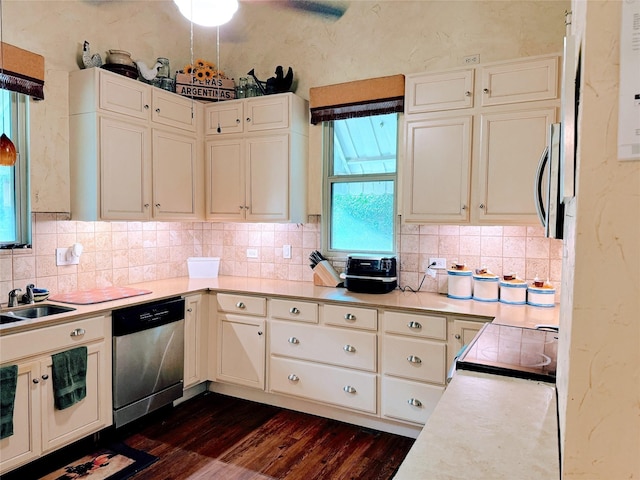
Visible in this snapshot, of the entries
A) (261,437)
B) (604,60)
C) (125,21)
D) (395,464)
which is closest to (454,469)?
(604,60)

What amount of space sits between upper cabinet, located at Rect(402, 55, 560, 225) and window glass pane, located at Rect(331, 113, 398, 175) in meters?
0.42

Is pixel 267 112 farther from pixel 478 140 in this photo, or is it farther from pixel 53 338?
pixel 53 338

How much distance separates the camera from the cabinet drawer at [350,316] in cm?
291

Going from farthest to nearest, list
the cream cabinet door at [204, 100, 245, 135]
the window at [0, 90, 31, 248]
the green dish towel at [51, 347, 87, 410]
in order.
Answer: the cream cabinet door at [204, 100, 245, 135], the window at [0, 90, 31, 248], the green dish towel at [51, 347, 87, 410]

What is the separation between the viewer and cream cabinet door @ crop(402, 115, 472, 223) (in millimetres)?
2893

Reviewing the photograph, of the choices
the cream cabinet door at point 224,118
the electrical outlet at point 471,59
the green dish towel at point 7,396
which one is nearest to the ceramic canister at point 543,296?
the electrical outlet at point 471,59

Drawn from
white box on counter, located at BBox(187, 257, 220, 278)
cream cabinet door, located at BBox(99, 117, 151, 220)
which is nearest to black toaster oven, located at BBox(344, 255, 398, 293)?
white box on counter, located at BBox(187, 257, 220, 278)

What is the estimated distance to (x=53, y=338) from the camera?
242cm

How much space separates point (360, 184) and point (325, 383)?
5.13ft

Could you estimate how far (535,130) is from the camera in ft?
8.78

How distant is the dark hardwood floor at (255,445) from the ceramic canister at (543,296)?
3.96 ft

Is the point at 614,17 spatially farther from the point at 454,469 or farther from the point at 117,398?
the point at 117,398

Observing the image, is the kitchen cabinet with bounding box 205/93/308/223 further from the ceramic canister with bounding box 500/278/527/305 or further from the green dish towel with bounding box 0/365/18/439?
the green dish towel with bounding box 0/365/18/439

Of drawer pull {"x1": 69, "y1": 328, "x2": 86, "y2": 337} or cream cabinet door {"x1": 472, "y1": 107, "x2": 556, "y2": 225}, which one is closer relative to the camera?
drawer pull {"x1": 69, "y1": 328, "x2": 86, "y2": 337}
